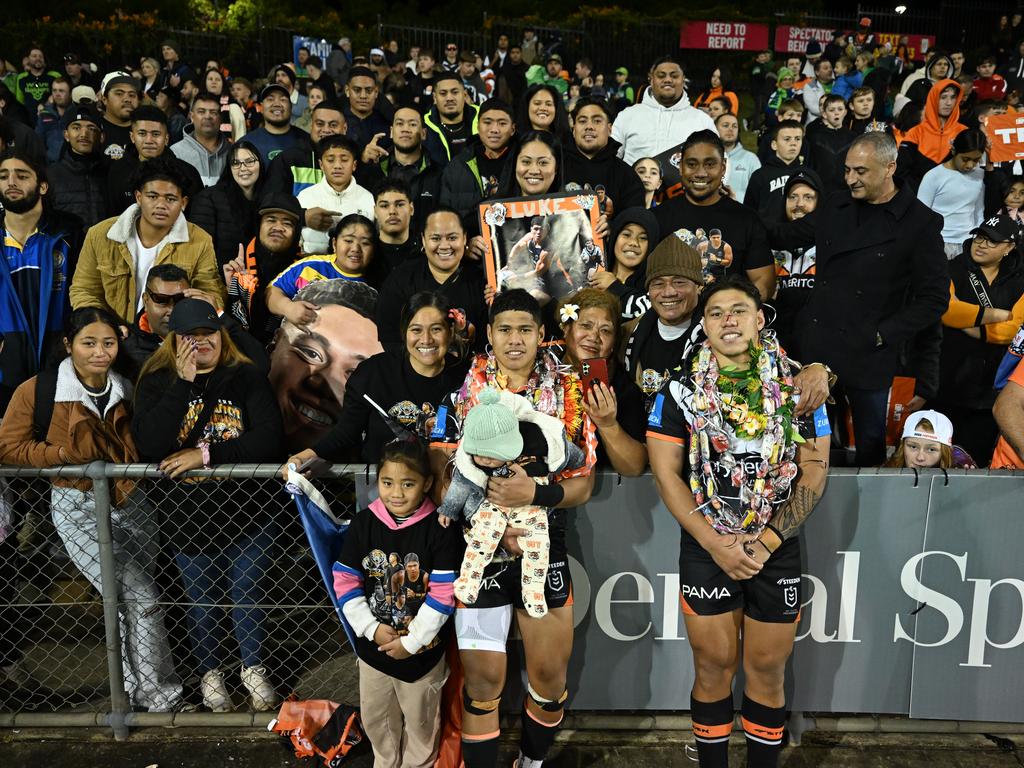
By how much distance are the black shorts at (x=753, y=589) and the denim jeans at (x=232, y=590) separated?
1922 millimetres

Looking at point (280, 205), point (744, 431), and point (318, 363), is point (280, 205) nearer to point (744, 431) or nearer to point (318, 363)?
point (318, 363)

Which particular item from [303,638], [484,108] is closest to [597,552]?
[303,638]

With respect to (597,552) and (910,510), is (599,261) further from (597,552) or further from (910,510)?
(910,510)

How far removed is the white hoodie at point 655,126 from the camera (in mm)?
6789

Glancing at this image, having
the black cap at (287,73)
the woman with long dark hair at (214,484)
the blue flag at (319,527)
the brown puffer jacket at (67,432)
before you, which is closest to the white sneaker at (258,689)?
the woman with long dark hair at (214,484)

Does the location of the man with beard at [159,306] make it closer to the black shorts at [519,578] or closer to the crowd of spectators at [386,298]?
the crowd of spectators at [386,298]

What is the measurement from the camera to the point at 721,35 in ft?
76.4

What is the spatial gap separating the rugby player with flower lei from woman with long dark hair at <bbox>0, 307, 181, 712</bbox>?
2.40 meters

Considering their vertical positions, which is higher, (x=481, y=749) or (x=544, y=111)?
(x=544, y=111)

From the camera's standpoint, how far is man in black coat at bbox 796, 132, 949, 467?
4.27 metres

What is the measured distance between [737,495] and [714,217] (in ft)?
6.47

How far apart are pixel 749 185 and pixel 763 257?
8.56 ft

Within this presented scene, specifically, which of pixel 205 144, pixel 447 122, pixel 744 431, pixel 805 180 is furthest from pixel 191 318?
pixel 805 180

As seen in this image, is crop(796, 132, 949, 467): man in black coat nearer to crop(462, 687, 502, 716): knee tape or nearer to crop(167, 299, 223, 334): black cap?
crop(462, 687, 502, 716): knee tape
